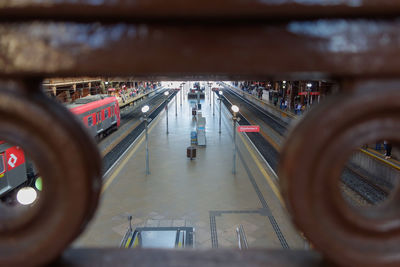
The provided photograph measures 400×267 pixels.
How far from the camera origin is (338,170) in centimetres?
70

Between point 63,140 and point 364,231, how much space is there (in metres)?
0.77

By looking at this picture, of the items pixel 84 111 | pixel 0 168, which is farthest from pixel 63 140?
pixel 84 111

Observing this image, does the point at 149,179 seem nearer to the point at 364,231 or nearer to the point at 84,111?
the point at 84,111

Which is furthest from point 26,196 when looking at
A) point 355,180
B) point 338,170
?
point 355,180

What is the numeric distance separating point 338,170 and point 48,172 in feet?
2.23

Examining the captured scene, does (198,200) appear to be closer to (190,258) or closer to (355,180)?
(355,180)

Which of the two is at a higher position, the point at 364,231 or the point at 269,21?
the point at 269,21

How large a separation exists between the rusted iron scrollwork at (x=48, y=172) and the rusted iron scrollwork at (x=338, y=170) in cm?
49

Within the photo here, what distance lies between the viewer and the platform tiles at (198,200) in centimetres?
827

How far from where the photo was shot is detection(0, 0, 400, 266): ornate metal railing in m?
0.67

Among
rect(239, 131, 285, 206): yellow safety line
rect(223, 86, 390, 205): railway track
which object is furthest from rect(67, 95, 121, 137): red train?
rect(223, 86, 390, 205): railway track

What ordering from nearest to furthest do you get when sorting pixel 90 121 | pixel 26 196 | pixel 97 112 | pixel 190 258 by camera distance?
1. pixel 190 258
2. pixel 26 196
3. pixel 90 121
4. pixel 97 112

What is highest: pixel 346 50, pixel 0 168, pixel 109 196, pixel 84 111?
pixel 346 50

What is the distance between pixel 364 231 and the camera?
764mm
